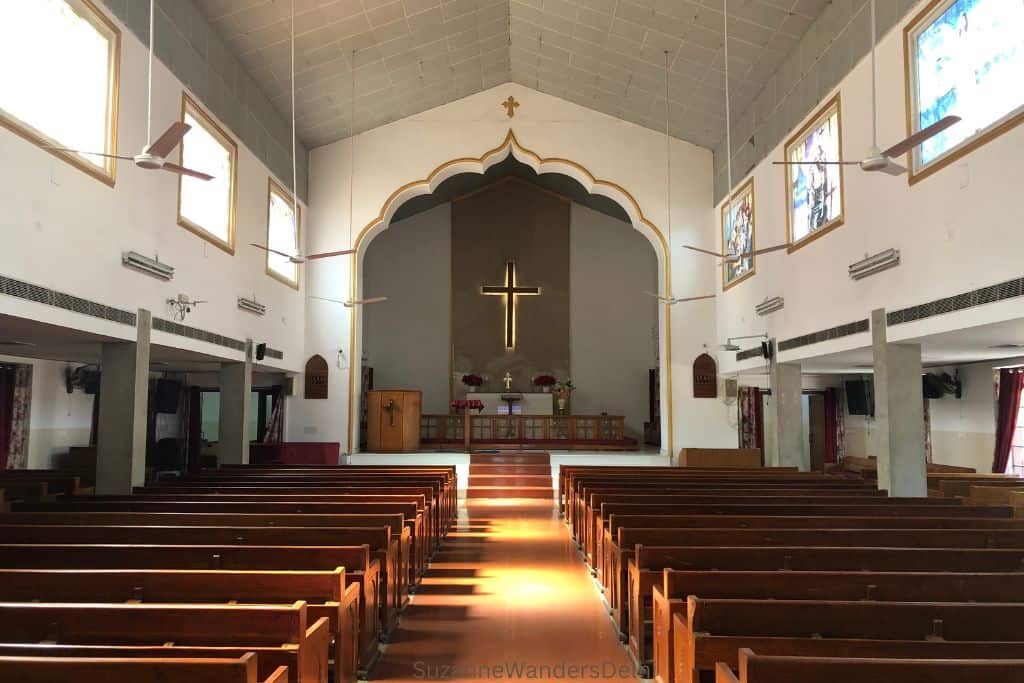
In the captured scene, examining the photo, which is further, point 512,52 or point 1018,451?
point 512,52

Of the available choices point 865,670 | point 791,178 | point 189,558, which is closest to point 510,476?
point 791,178

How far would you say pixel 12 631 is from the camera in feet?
10.2

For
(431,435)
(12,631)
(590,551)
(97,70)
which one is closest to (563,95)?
(431,435)

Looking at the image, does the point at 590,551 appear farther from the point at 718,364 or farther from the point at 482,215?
the point at 482,215

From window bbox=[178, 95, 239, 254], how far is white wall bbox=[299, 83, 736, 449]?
4.17 metres

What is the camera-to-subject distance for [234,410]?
12.5 metres

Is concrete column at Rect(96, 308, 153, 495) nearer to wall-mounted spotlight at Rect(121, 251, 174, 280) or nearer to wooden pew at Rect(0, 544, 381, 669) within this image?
wall-mounted spotlight at Rect(121, 251, 174, 280)

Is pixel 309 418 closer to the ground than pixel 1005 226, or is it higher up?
closer to the ground

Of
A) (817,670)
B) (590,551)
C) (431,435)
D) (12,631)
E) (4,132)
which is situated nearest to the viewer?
(817,670)

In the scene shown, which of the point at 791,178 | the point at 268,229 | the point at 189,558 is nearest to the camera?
the point at 189,558

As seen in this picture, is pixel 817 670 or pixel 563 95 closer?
pixel 817 670

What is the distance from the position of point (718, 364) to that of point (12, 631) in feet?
46.0

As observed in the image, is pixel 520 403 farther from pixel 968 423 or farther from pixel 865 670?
pixel 865 670

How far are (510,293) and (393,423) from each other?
556cm
